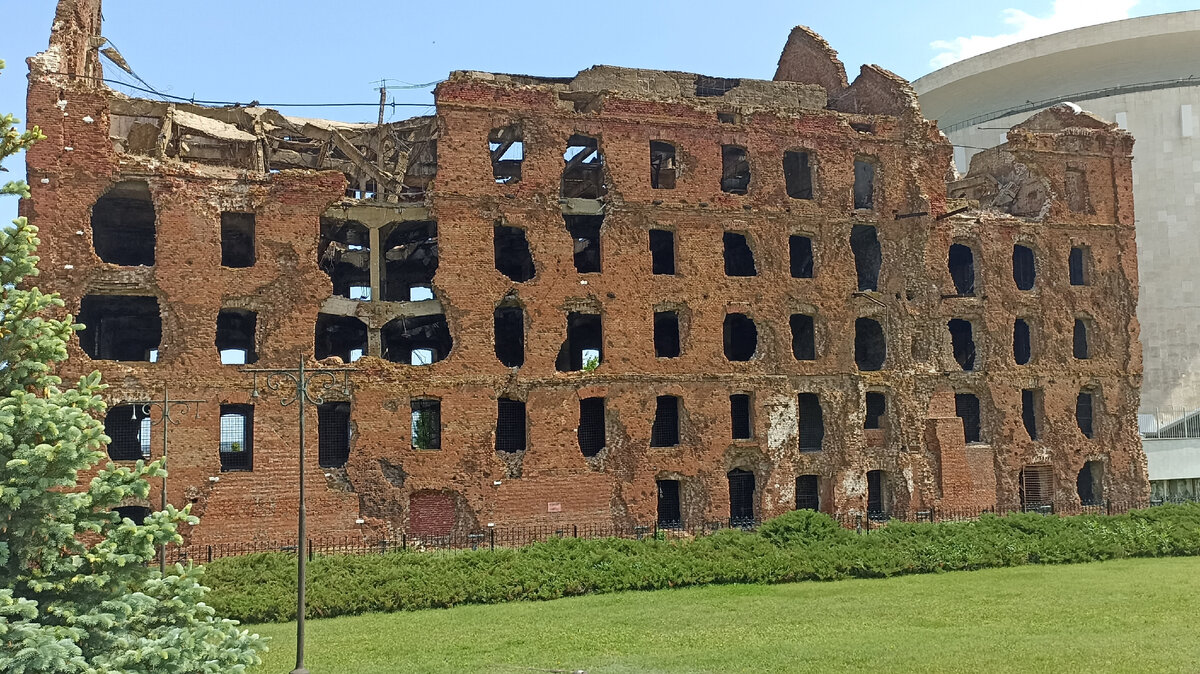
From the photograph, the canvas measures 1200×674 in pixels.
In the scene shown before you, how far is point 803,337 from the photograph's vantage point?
32312 mm

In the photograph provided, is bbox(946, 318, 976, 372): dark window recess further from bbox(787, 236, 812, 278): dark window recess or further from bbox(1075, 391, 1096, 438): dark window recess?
bbox(787, 236, 812, 278): dark window recess

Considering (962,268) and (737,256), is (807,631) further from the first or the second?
(962,268)

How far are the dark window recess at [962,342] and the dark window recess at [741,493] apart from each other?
899 centimetres

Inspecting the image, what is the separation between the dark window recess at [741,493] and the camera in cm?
3002

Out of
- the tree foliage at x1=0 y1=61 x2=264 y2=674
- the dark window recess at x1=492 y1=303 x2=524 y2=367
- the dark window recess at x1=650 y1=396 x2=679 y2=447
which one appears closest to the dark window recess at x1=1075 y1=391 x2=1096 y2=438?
the dark window recess at x1=650 y1=396 x2=679 y2=447

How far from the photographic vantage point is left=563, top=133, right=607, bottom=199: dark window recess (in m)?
30.1

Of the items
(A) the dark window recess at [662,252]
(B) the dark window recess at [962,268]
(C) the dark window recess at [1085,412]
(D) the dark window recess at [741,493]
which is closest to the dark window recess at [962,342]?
(B) the dark window recess at [962,268]

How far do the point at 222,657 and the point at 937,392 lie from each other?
84.0 ft

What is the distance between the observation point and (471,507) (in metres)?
26.7

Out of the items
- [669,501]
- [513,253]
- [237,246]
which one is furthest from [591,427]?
[237,246]

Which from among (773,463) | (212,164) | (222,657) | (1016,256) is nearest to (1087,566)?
(773,463)

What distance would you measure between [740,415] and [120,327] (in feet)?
61.6

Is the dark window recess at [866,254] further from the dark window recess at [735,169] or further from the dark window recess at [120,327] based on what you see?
the dark window recess at [120,327]

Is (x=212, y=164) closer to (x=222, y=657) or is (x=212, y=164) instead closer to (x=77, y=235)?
(x=77, y=235)
